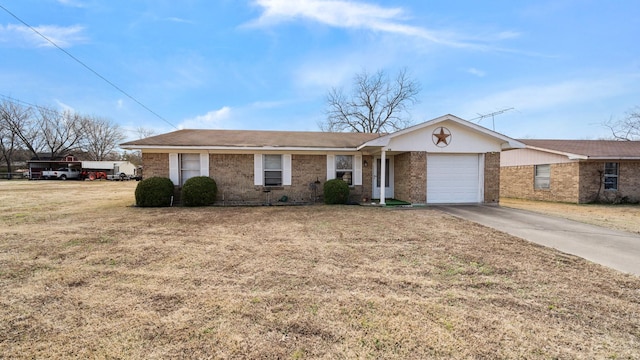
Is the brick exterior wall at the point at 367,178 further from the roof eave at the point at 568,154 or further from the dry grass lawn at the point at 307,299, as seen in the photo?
the roof eave at the point at 568,154

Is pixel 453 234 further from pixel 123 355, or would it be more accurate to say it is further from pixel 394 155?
pixel 394 155

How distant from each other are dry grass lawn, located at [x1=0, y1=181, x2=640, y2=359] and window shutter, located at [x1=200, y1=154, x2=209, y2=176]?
5.84 metres

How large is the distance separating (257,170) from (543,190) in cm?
1585

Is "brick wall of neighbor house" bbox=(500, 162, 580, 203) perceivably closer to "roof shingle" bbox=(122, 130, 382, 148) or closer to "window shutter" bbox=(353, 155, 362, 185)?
"roof shingle" bbox=(122, 130, 382, 148)

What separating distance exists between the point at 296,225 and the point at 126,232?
4.14 metres

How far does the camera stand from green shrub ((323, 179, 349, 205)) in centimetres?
1148

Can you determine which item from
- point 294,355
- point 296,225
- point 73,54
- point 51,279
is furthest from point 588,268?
point 73,54

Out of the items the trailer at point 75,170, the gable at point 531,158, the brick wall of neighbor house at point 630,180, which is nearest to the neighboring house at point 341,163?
the gable at point 531,158

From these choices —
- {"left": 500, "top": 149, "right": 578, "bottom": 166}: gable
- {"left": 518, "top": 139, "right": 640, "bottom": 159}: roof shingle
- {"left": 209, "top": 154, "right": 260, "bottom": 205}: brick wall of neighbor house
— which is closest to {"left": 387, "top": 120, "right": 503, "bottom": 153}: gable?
{"left": 518, "top": 139, "right": 640, "bottom": 159}: roof shingle

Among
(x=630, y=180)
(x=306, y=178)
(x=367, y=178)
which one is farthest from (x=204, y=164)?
(x=630, y=180)

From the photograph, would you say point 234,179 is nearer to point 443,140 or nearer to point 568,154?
point 443,140

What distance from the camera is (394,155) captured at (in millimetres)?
13312

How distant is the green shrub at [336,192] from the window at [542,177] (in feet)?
39.5

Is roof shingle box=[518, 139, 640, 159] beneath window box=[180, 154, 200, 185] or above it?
above
